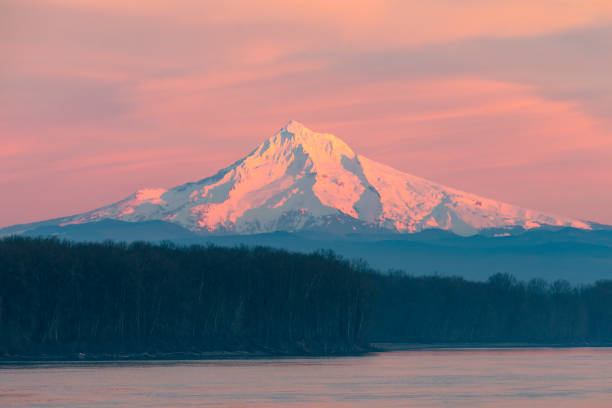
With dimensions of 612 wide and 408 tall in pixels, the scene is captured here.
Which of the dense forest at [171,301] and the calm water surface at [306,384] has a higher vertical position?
the dense forest at [171,301]

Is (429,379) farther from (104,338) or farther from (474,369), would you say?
(104,338)

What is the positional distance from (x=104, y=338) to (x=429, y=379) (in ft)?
172

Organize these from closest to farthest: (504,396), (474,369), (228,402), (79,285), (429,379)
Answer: (228,402), (504,396), (429,379), (474,369), (79,285)

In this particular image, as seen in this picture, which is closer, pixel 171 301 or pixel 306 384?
pixel 306 384

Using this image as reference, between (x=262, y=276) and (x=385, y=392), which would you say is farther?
(x=262, y=276)

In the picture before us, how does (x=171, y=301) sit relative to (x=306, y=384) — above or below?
above

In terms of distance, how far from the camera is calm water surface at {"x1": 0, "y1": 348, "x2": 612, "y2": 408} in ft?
256

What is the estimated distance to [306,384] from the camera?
94188 mm

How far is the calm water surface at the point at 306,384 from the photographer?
78.1 metres

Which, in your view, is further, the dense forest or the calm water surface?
the dense forest

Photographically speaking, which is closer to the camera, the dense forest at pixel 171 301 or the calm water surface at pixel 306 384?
the calm water surface at pixel 306 384

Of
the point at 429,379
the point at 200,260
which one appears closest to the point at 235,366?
the point at 429,379

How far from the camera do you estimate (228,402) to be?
7750cm

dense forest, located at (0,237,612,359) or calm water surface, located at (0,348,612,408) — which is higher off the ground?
dense forest, located at (0,237,612,359)
